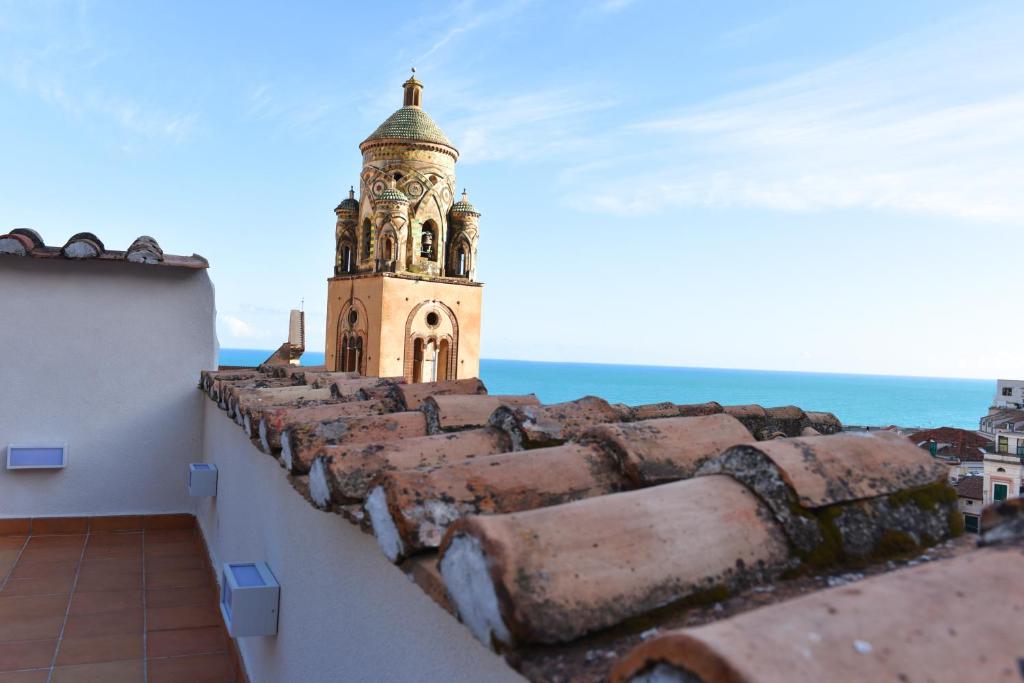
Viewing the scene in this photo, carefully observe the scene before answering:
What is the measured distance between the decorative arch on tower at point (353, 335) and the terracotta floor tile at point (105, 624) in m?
20.2

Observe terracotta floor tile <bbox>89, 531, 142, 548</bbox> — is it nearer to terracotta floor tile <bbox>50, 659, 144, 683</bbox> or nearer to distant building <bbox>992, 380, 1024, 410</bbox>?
terracotta floor tile <bbox>50, 659, 144, 683</bbox>

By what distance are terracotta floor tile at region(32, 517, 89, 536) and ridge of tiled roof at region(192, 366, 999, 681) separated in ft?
17.9

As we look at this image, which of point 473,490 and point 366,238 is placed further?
point 366,238

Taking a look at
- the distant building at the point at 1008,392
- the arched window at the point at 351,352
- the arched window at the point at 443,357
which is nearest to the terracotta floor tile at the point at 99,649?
the arched window at the point at 351,352

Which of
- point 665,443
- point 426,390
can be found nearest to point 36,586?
point 426,390

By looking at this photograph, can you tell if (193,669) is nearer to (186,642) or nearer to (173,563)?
(186,642)

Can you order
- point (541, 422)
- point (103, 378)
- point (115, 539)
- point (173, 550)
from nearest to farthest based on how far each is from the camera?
point (541, 422) → point (173, 550) → point (115, 539) → point (103, 378)

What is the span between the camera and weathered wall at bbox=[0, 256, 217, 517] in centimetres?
622

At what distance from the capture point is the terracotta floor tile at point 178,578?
209 inches

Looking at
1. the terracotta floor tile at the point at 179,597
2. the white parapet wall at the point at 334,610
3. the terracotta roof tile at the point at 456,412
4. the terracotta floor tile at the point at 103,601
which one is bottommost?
the terracotta floor tile at the point at 179,597

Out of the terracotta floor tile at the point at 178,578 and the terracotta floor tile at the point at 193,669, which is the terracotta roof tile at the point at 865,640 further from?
the terracotta floor tile at the point at 178,578

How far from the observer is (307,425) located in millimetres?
2512

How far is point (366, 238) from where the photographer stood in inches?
985

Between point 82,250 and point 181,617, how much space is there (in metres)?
3.18
